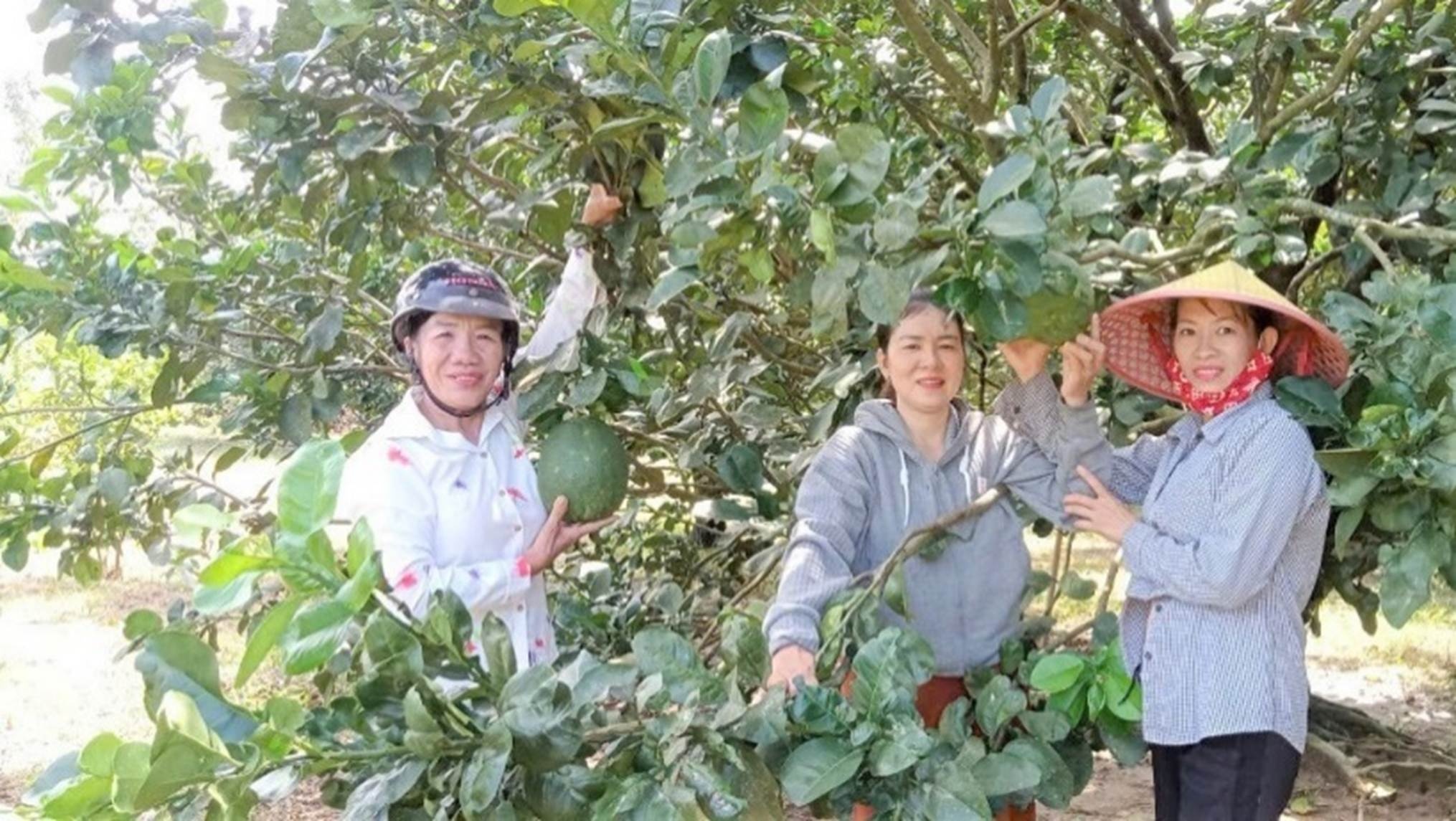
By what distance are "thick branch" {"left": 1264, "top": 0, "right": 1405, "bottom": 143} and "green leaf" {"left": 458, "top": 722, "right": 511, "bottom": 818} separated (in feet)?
7.18

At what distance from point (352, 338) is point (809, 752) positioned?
244 cm

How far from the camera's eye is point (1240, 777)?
1.86 m

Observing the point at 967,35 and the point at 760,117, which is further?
the point at 967,35

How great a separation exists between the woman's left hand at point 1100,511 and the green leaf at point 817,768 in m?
0.63

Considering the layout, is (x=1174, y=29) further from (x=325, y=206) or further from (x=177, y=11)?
(x=177, y=11)

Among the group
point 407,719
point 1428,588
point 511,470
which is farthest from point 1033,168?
point 511,470

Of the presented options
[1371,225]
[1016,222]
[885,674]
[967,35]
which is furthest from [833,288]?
[967,35]

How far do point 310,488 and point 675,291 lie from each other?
1.81 feet

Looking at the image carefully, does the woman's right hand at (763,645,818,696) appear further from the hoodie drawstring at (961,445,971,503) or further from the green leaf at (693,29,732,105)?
the green leaf at (693,29,732,105)

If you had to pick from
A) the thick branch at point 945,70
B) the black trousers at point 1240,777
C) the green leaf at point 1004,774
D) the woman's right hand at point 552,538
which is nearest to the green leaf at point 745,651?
the green leaf at point 1004,774

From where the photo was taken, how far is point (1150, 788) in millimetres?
4086

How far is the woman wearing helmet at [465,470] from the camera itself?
2.05 metres

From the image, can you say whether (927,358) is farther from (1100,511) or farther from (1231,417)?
(1231,417)

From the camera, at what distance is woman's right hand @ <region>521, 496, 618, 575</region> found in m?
2.18
